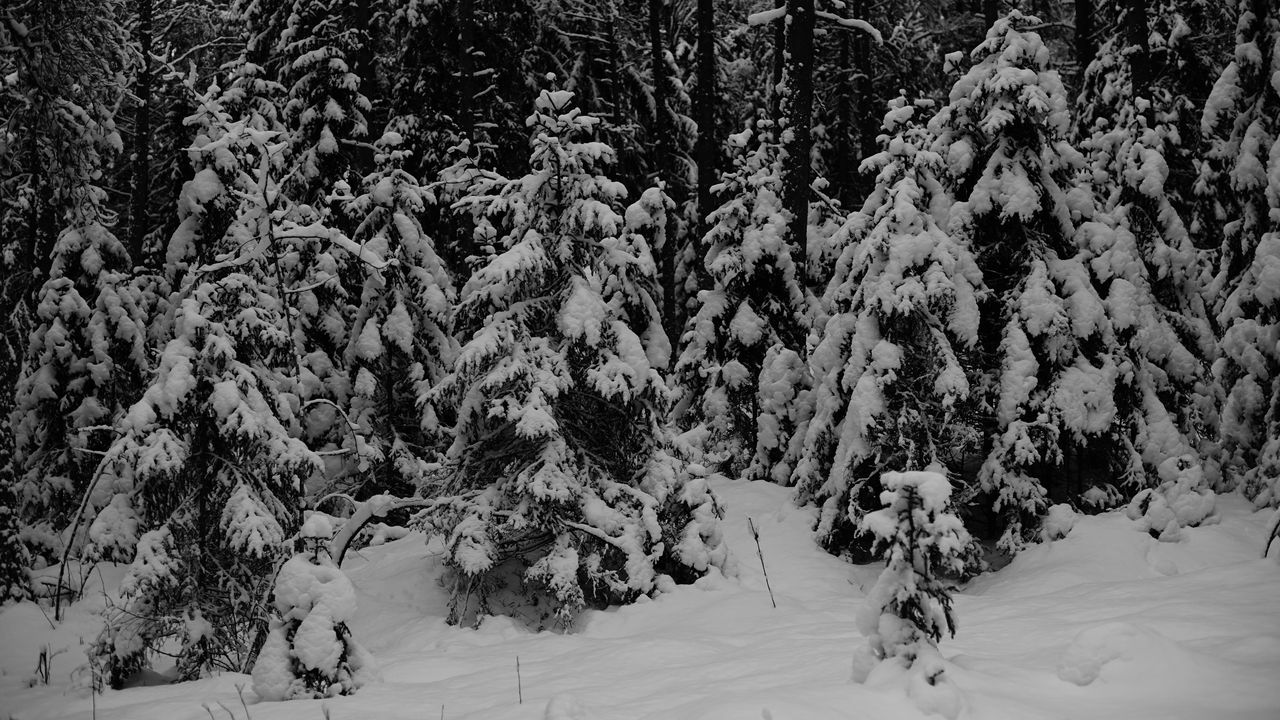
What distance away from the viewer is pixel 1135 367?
438 inches

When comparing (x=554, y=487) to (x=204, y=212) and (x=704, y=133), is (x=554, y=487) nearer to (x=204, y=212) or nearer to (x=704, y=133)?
(x=204, y=212)

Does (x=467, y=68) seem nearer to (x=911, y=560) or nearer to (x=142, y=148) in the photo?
(x=142, y=148)

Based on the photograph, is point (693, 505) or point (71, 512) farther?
point (71, 512)

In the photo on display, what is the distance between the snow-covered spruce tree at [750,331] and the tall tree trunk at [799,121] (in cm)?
21

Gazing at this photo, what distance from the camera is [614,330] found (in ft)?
31.9

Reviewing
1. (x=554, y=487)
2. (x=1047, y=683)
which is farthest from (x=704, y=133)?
(x=1047, y=683)

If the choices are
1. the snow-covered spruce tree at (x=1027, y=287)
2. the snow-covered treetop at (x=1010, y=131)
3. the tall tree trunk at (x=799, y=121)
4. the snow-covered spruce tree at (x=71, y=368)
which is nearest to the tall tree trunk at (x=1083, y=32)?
the tall tree trunk at (x=799, y=121)

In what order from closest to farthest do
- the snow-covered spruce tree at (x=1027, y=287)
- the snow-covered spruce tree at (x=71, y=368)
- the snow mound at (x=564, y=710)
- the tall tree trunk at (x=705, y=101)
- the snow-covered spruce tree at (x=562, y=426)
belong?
the snow mound at (x=564, y=710) < the snow-covered spruce tree at (x=562, y=426) < the snow-covered spruce tree at (x=1027, y=287) < the snow-covered spruce tree at (x=71, y=368) < the tall tree trunk at (x=705, y=101)

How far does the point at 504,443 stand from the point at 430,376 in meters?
4.82

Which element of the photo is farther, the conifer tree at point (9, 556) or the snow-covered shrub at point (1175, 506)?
the conifer tree at point (9, 556)

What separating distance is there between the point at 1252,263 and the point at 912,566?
377 inches

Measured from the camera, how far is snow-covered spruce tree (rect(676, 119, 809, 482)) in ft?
41.4

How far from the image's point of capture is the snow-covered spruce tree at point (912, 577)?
15.2 feet

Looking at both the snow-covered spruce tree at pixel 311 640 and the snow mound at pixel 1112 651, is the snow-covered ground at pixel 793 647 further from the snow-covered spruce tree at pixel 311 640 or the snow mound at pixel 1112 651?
the snow-covered spruce tree at pixel 311 640
